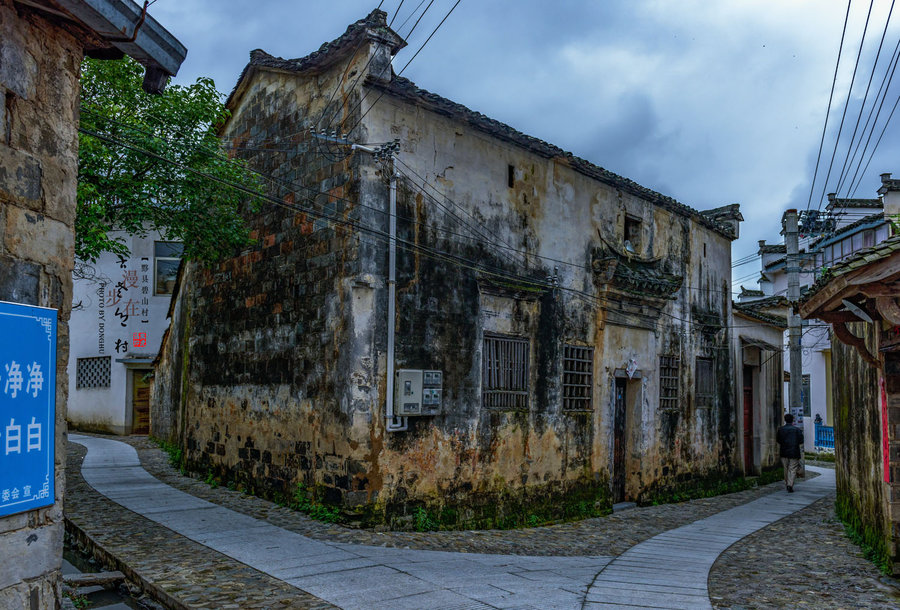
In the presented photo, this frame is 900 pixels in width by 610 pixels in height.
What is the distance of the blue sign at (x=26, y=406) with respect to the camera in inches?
148

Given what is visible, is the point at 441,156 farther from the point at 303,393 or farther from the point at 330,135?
the point at 303,393

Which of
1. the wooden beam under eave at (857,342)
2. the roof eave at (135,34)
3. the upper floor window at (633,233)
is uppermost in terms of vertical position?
the upper floor window at (633,233)

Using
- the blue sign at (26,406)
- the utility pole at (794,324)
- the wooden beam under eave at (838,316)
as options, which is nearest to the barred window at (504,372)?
the wooden beam under eave at (838,316)

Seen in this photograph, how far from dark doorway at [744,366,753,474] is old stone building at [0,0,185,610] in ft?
59.6

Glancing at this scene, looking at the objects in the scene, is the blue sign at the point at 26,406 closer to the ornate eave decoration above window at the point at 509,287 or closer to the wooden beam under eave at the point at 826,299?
the wooden beam under eave at the point at 826,299

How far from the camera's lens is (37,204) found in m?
4.13

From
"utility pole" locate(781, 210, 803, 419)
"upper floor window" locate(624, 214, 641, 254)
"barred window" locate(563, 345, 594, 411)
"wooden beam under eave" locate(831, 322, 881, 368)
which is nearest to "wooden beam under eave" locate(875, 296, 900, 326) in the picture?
"wooden beam under eave" locate(831, 322, 881, 368)

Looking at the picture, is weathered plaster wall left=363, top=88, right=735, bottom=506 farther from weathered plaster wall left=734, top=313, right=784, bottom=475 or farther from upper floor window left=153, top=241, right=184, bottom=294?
upper floor window left=153, top=241, right=184, bottom=294

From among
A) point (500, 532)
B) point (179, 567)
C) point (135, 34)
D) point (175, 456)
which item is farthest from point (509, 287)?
point (175, 456)

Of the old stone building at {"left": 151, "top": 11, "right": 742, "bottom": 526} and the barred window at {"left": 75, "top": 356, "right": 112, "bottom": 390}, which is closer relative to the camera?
the old stone building at {"left": 151, "top": 11, "right": 742, "bottom": 526}

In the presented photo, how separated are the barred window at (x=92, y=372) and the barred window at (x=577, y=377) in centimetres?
1631

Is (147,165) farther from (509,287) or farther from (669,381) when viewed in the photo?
(669,381)

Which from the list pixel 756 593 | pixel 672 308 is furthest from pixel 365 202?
pixel 672 308

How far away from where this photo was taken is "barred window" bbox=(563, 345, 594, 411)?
1245 cm
